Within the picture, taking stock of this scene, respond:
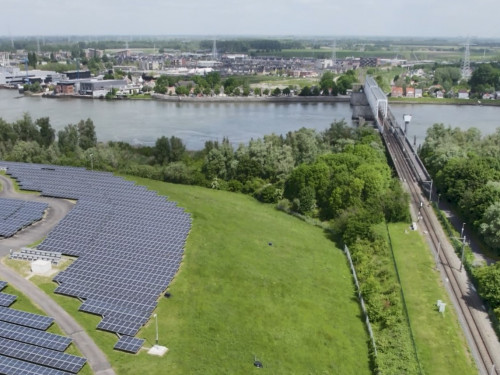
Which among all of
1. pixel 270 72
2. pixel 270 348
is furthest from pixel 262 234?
pixel 270 72

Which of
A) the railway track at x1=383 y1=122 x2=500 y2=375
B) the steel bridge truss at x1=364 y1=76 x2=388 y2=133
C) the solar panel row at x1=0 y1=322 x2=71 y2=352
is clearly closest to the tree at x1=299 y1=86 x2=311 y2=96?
the steel bridge truss at x1=364 y1=76 x2=388 y2=133

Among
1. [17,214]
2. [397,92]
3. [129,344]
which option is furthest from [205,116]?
[129,344]

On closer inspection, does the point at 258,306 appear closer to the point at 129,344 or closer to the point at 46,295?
the point at 129,344

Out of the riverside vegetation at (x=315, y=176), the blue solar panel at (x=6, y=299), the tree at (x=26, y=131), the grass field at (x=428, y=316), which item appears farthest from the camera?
the tree at (x=26, y=131)

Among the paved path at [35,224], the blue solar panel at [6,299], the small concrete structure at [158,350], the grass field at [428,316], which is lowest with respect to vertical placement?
the grass field at [428,316]

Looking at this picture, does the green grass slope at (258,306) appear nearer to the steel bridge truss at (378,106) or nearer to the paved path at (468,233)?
the paved path at (468,233)

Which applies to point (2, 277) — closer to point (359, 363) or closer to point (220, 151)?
point (359, 363)

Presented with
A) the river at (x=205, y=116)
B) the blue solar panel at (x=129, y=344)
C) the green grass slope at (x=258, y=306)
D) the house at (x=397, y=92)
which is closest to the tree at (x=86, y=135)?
the river at (x=205, y=116)
